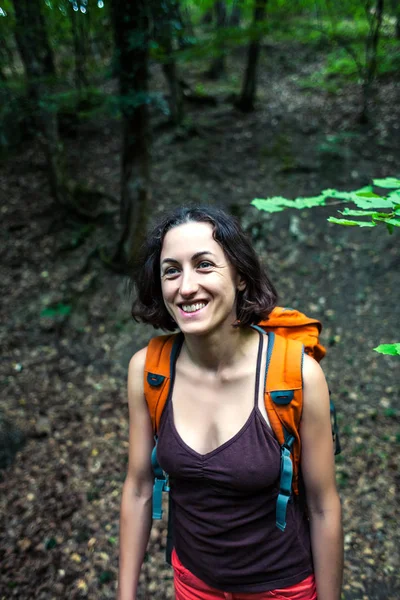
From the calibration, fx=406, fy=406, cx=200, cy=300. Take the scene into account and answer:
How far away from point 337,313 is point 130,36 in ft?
13.5

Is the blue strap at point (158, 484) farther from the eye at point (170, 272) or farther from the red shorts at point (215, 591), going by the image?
the eye at point (170, 272)

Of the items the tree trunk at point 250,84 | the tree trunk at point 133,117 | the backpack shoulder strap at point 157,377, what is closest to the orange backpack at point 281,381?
the backpack shoulder strap at point 157,377

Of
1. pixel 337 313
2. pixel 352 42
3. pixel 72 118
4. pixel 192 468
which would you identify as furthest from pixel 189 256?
pixel 352 42

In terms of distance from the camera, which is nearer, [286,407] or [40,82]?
[286,407]

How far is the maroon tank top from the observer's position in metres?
1.35

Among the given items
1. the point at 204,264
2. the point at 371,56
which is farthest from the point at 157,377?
the point at 371,56

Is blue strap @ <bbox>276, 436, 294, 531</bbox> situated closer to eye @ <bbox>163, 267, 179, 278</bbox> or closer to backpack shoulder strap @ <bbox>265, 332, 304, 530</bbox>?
backpack shoulder strap @ <bbox>265, 332, 304, 530</bbox>

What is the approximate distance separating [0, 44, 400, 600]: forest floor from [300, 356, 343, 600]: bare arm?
5.55 feet

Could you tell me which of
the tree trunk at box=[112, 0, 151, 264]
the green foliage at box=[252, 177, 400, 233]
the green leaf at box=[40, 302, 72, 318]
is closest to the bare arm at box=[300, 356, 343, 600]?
the green foliage at box=[252, 177, 400, 233]

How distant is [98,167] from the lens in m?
8.17

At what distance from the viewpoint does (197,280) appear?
1.45 meters

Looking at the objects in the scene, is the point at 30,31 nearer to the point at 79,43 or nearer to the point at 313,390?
the point at 79,43

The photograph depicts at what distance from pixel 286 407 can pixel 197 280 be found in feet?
1.73

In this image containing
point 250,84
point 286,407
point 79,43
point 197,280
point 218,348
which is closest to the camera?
point 286,407
